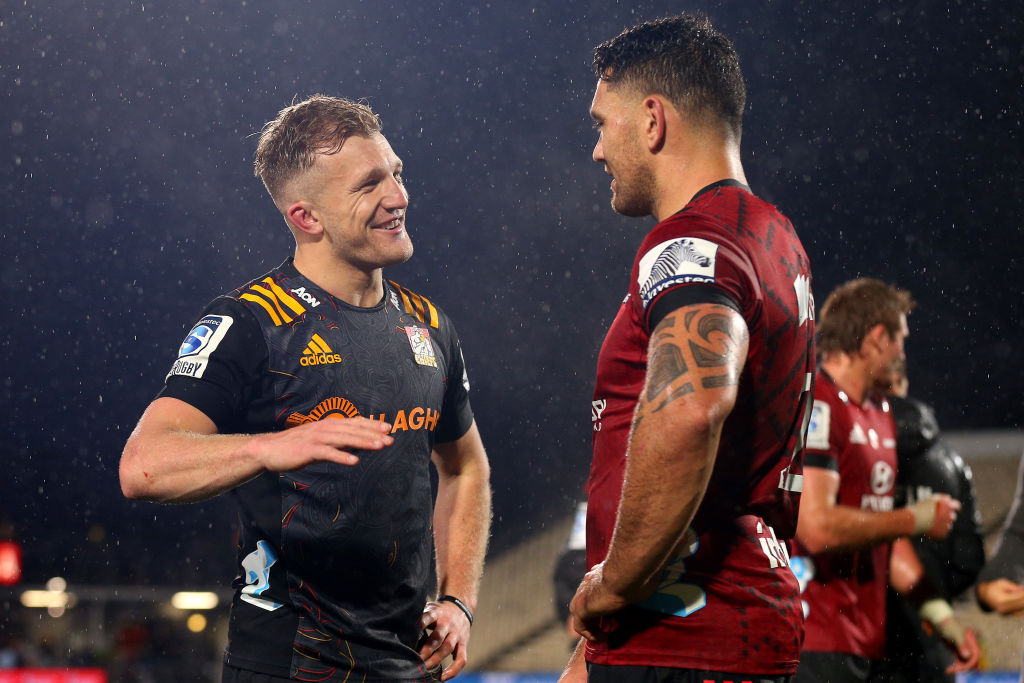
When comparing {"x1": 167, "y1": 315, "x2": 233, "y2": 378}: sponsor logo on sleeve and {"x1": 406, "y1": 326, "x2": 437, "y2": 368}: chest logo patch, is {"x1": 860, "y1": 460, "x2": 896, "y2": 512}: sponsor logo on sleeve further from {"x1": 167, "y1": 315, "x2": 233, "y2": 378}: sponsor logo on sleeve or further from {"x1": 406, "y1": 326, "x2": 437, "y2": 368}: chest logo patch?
{"x1": 167, "y1": 315, "x2": 233, "y2": 378}: sponsor logo on sleeve

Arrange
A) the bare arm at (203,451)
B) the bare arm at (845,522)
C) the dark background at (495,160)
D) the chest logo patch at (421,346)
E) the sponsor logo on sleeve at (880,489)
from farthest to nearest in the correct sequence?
the dark background at (495,160)
the sponsor logo on sleeve at (880,489)
the bare arm at (845,522)
the chest logo patch at (421,346)
the bare arm at (203,451)

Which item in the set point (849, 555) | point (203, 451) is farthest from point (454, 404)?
point (849, 555)

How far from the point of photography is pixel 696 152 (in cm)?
186

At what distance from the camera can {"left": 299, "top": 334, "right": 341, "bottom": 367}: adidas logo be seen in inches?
87.9

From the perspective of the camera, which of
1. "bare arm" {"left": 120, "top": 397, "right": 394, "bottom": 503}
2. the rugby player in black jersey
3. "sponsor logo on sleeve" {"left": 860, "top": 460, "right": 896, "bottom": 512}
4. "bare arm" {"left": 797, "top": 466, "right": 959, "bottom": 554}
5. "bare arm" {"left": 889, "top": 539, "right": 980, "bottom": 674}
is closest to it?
"bare arm" {"left": 120, "top": 397, "right": 394, "bottom": 503}

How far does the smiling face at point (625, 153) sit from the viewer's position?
1.90 meters

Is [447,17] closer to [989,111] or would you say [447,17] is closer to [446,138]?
[446,138]

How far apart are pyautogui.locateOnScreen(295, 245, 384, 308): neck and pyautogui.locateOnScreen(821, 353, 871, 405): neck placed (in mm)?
2354

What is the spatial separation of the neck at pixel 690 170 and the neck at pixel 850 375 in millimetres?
2311

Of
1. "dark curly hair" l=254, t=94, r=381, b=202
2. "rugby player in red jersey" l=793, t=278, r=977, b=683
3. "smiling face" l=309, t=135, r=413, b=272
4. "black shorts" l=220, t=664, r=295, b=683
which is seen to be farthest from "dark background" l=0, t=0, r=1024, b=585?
"black shorts" l=220, t=664, r=295, b=683

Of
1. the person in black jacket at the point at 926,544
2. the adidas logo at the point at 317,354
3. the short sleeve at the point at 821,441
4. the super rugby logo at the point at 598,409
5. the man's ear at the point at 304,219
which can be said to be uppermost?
the man's ear at the point at 304,219

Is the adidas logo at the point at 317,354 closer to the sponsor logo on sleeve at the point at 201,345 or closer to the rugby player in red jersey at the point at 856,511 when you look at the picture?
the sponsor logo on sleeve at the point at 201,345

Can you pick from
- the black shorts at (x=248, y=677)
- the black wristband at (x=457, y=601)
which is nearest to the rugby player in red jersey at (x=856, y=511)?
the black wristband at (x=457, y=601)

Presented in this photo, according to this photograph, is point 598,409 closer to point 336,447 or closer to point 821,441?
point 336,447
